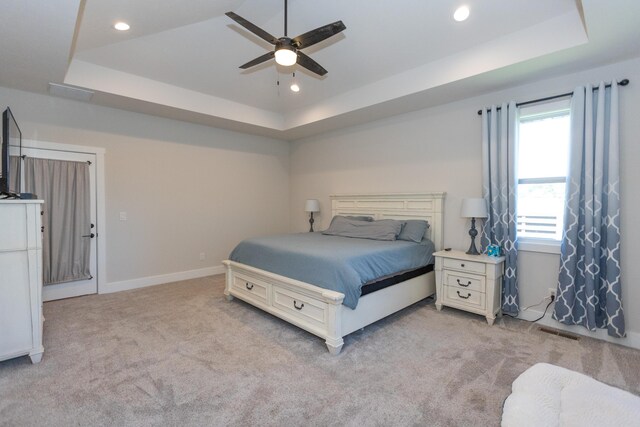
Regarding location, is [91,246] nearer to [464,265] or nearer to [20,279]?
[20,279]

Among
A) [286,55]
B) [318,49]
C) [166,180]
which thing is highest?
[318,49]

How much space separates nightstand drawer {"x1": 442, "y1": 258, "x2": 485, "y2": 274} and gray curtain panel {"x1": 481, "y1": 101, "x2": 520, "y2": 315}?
1.19 ft

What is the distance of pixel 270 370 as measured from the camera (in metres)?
2.40

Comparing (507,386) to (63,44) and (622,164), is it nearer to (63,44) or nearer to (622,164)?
(622,164)

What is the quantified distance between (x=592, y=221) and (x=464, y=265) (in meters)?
1.21

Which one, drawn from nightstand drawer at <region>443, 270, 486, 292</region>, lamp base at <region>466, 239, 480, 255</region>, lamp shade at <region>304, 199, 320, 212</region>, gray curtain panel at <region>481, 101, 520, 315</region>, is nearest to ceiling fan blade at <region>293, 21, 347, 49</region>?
gray curtain panel at <region>481, 101, 520, 315</region>

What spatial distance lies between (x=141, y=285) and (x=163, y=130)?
93.3 inches

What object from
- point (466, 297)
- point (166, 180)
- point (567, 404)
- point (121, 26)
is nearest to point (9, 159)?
point (121, 26)

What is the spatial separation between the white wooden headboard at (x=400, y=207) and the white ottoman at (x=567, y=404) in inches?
129

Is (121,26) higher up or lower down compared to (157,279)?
higher up

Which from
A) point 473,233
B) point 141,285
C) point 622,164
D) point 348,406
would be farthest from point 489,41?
point 141,285

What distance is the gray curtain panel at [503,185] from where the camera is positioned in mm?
3451

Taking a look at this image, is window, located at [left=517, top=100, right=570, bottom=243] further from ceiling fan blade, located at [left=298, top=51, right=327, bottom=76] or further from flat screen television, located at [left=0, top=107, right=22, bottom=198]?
flat screen television, located at [left=0, top=107, right=22, bottom=198]

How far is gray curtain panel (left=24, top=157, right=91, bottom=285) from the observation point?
3834mm
